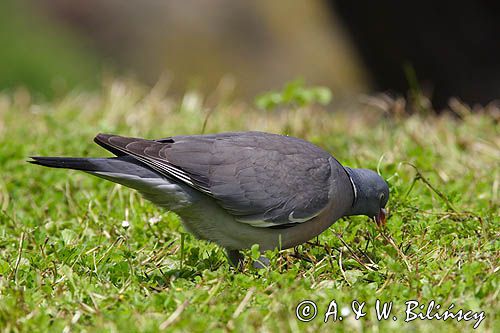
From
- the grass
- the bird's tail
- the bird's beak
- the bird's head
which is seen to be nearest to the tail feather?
the bird's tail

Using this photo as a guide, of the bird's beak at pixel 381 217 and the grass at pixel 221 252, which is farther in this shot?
the bird's beak at pixel 381 217

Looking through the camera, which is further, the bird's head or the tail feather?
the bird's head

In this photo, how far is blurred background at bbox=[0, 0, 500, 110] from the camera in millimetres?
9117

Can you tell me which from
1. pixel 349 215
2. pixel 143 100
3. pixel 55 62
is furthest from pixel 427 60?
pixel 55 62

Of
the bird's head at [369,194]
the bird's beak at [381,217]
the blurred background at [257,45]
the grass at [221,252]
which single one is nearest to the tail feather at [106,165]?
the grass at [221,252]

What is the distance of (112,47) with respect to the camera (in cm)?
1395

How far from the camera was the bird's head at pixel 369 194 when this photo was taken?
4.53 metres

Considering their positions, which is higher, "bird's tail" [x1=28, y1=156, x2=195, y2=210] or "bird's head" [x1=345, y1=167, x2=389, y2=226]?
"bird's tail" [x1=28, y1=156, x2=195, y2=210]

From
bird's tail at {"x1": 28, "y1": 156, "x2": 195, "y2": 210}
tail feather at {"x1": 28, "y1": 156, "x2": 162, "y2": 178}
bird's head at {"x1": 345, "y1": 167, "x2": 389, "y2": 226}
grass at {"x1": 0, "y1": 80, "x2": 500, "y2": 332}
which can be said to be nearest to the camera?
grass at {"x1": 0, "y1": 80, "x2": 500, "y2": 332}

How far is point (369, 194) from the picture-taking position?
453 cm

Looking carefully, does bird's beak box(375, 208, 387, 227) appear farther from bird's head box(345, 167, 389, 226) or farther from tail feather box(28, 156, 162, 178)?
tail feather box(28, 156, 162, 178)

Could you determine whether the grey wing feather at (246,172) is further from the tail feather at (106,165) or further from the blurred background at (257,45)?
the blurred background at (257,45)

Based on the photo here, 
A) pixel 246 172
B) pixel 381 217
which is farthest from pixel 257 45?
pixel 246 172

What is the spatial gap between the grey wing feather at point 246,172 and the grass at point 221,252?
26 centimetres
